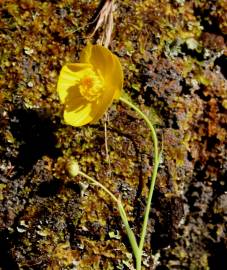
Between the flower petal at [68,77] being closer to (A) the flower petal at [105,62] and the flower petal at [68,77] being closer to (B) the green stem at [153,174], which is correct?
(A) the flower petal at [105,62]

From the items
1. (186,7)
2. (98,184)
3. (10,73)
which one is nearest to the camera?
(98,184)

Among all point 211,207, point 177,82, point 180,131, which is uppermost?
point 177,82

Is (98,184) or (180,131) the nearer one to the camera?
(98,184)

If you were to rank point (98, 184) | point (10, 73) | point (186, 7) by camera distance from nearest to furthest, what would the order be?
point (98, 184), point (10, 73), point (186, 7)

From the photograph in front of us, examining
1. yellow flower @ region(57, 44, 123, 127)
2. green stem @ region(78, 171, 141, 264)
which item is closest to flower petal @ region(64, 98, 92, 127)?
yellow flower @ region(57, 44, 123, 127)

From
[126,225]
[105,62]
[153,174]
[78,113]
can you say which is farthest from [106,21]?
[126,225]

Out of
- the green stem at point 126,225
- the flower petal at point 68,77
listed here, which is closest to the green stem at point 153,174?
the green stem at point 126,225

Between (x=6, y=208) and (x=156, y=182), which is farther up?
(x=156, y=182)

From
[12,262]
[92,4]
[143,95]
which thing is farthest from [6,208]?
[92,4]

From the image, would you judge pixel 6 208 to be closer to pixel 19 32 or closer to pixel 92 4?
pixel 19 32
